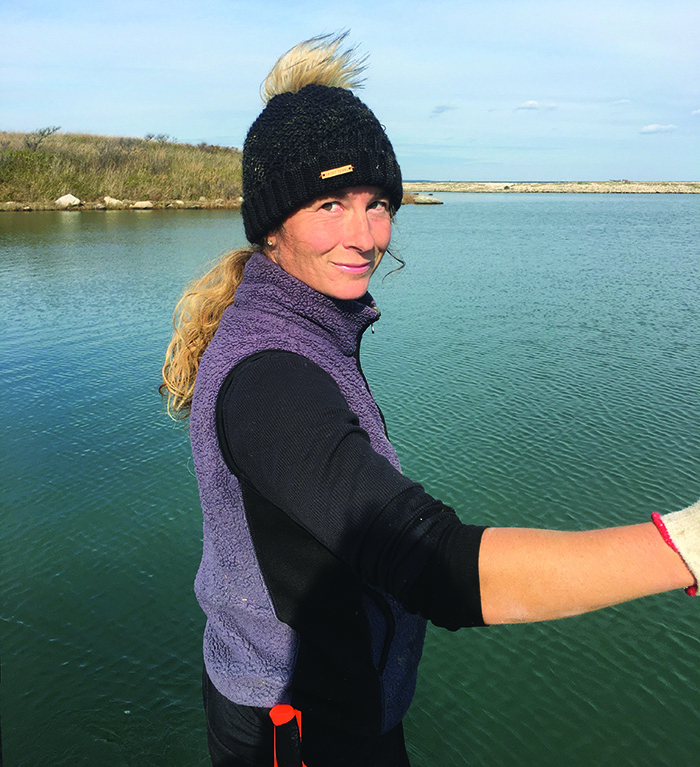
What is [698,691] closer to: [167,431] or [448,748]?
[448,748]

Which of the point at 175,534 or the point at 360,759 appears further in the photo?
the point at 175,534

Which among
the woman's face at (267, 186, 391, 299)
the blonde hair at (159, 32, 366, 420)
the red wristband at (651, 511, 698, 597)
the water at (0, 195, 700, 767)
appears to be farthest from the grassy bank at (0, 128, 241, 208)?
the red wristband at (651, 511, 698, 597)

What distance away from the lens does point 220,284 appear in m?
1.76

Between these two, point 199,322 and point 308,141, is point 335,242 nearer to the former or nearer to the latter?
point 308,141

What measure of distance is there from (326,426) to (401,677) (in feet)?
2.27

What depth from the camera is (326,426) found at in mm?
990

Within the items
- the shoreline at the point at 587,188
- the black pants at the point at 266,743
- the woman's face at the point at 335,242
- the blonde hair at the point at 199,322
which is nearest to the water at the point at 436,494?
the black pants at the point at 266,743

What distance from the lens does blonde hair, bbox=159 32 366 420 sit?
1.57 m

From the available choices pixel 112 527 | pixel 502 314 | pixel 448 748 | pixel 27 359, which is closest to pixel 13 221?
pixel 27 359

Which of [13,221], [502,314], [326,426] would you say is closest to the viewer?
[326,426]

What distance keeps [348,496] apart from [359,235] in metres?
0.72

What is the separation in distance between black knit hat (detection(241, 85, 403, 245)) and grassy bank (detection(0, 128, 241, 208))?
36.8 metres

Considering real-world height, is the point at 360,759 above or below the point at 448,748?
above

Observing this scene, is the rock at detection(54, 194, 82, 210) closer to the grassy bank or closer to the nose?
the grassy bank
